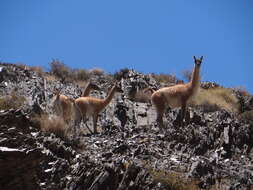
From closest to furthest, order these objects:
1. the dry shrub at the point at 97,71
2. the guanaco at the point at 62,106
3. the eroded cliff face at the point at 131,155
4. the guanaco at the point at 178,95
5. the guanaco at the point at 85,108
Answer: the eroded cliff face at the point at 131,155 < the guanaco at the point at 178,95 < the guanaco at the point at 62,106 < the guanaco at the point at 85,108 < the dry shrub at the point at 97,71

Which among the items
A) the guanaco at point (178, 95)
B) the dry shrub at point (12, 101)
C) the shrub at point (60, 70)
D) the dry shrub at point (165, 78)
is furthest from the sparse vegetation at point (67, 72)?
the guanaco at point (178, 95)

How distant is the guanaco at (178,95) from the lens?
618 inches

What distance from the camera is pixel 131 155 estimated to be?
11.8 meters

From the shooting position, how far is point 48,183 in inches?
407

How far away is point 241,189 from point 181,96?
595 centimetres

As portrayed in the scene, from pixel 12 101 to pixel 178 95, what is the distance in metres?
5.40

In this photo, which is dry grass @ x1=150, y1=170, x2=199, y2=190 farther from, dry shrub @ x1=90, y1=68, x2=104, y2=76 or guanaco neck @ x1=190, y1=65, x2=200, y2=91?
dry shrub @ x1=90, y1=68, x2=104, y2=76

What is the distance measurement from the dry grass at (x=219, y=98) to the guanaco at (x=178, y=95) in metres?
4.83

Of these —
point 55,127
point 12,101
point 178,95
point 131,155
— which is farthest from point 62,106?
point 131,155

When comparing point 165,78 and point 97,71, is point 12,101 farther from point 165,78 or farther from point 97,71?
point 165,78

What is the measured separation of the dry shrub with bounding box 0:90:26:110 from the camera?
15.2 m

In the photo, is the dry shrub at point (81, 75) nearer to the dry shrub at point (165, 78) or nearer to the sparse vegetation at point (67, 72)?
the sparse vegetation at point (67, 72)

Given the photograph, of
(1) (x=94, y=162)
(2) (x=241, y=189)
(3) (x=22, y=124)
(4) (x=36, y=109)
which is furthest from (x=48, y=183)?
(4) (x=36, y=109)

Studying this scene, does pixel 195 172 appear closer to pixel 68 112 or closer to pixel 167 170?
pixel 167 170
